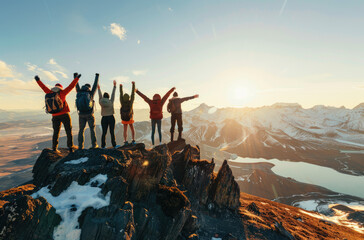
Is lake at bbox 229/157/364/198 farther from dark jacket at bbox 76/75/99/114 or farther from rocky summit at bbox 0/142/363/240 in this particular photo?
dark jacket at bbox 76/75/99/114

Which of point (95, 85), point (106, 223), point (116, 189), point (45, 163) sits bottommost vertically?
point (106, 223)

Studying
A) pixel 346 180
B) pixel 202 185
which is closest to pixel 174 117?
pixel 202 185

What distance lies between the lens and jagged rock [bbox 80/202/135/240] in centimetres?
877

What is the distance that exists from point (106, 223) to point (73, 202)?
2.35 m

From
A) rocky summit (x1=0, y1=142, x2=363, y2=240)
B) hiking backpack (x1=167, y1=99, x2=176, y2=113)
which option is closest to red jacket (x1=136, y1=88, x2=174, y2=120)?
hiking backpack (x1=167, y1=99, x2=176, y2=113)

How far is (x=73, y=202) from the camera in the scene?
366 inches

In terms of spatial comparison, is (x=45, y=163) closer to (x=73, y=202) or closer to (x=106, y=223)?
(x=73, y=202)

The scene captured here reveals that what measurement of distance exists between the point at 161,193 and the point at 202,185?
40.5ft

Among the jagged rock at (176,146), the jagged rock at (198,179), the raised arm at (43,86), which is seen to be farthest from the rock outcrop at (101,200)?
the raised arm at (43,86)

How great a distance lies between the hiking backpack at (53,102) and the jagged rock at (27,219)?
508 cm

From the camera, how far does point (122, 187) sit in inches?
471

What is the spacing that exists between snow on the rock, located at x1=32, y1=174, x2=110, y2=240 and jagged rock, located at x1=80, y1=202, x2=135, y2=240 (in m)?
0.31

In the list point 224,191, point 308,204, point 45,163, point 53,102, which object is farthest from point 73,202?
point 308,204

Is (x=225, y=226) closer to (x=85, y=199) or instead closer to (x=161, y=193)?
(x=161, y=193)
